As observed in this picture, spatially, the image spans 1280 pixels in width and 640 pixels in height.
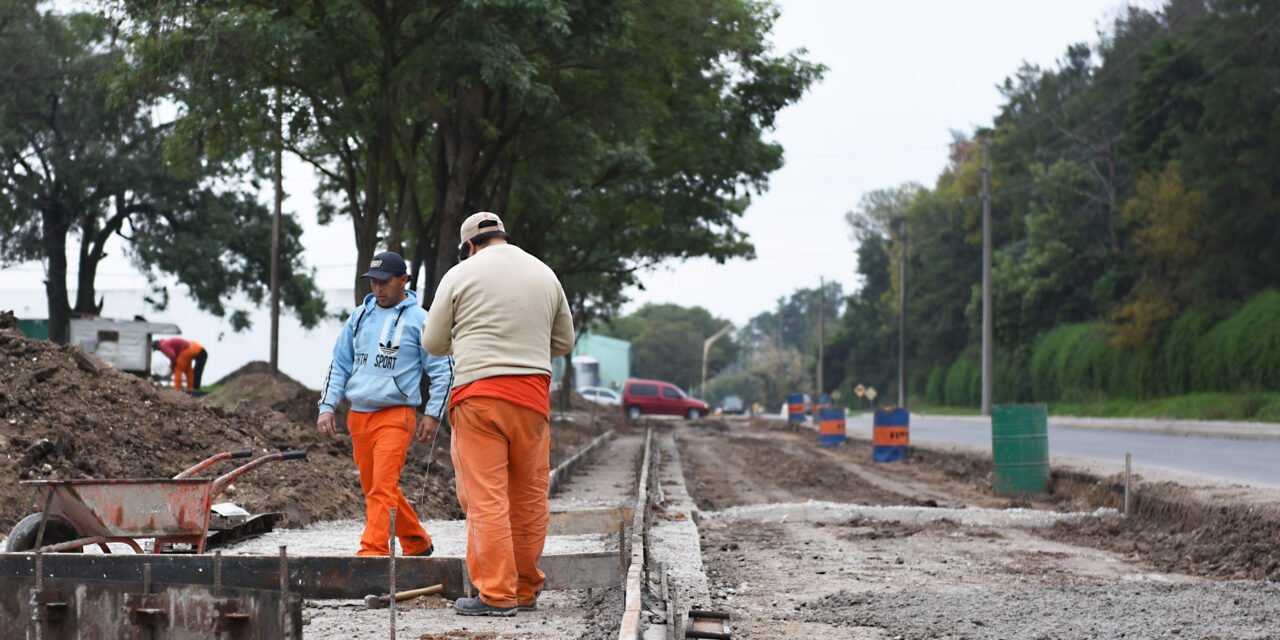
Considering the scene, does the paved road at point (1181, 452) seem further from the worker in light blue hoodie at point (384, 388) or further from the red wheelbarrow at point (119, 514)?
the red wheelbarrow at point (119, 514)

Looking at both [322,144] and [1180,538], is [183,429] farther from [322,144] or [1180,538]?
[322,144]

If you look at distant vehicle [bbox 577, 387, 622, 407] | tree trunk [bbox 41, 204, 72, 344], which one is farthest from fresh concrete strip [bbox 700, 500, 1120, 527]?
distant vehicle [bbox 577, 387, 622, 407]

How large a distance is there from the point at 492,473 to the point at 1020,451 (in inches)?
389

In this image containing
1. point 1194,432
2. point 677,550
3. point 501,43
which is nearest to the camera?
point 677,550

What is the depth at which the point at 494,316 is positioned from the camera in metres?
5.83

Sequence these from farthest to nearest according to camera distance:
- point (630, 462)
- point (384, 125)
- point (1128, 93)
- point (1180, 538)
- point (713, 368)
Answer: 1. point (713, 368)
2. point (1128, 93)
3. point (630, 462)
4. point (384, 125)
5. point (1180, 538)

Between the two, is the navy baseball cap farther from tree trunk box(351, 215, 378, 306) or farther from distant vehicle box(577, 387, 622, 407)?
distant vehicle box(577, 387, 622, 407)

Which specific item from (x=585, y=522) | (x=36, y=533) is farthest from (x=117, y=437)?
(x=36, y=533)

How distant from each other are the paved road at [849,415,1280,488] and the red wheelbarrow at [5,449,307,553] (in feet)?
38.1

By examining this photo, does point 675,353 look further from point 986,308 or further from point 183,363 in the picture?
point 183,363

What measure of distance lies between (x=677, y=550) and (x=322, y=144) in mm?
16014

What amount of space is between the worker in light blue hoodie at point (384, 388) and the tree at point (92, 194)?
94.9 feet

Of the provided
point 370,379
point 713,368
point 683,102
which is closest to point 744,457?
point 683,102

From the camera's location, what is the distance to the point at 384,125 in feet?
62.8
